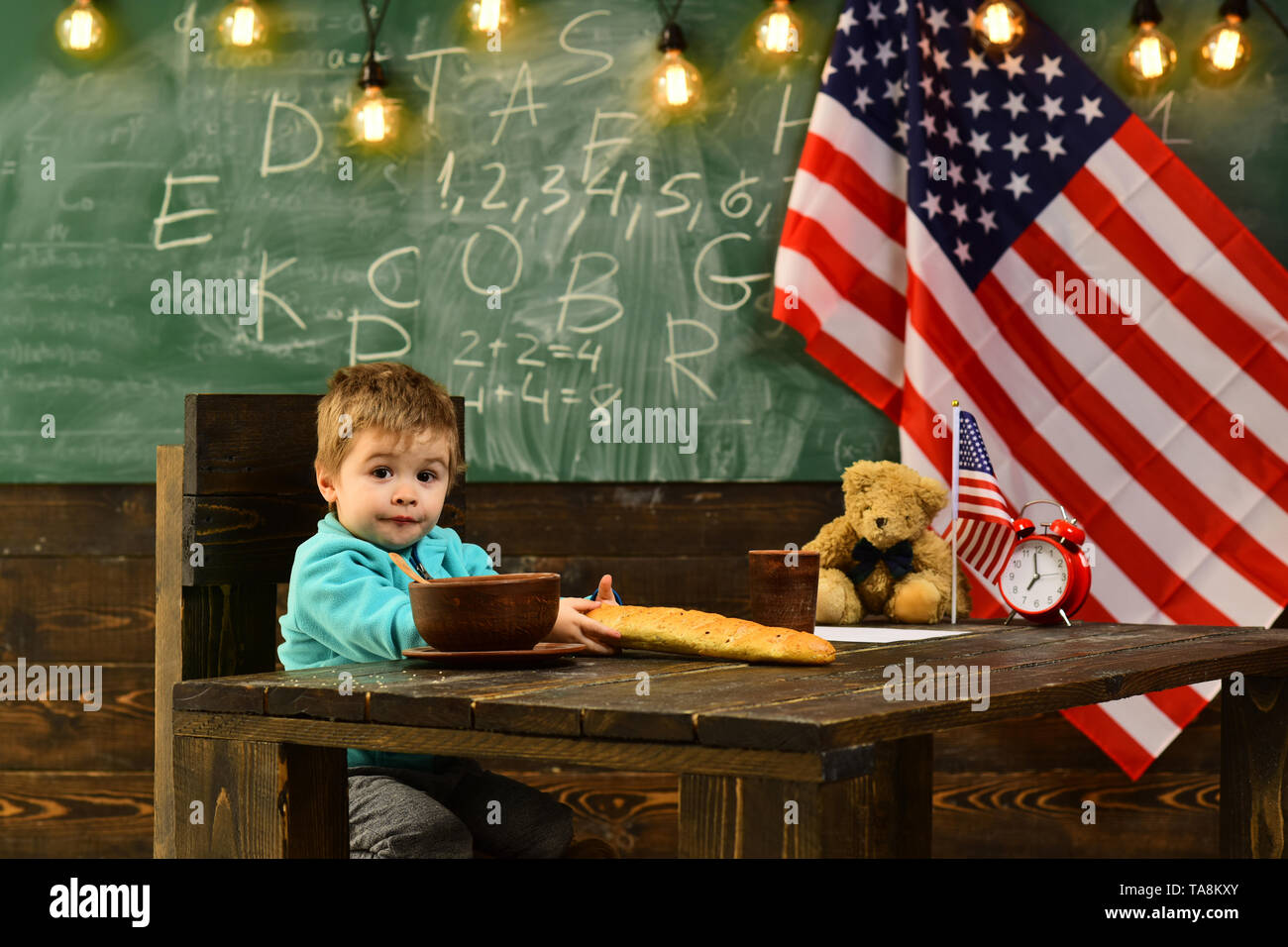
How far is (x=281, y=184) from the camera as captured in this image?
3.29 m

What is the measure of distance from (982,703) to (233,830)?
0.79 meters

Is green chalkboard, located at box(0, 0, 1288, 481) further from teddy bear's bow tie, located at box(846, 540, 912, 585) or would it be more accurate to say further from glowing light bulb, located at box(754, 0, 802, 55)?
teddy bear's bow tie, located at box(846, 540, 912, 585)

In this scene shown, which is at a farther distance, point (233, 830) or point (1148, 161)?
point (1148, 161)

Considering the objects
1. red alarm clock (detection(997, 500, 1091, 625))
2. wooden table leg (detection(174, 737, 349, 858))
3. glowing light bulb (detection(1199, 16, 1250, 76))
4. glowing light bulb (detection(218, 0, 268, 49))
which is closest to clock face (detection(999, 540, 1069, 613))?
red alarm clock (detection(997, 500, 1091, 625))

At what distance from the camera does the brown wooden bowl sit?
1.53m

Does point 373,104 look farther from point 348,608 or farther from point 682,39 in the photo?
point 348,608

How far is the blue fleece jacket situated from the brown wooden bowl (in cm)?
12

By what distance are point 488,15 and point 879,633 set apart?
192 cm

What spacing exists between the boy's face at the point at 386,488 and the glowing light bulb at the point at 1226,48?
88.2 inches

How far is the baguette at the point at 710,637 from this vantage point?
1600 mm

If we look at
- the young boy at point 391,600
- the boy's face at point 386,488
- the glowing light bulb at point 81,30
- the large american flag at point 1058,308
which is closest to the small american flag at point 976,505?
the large american flag at point 1058,308

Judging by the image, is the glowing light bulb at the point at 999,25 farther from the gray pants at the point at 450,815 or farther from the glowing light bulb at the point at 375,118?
the gray pants at the point at 450,815

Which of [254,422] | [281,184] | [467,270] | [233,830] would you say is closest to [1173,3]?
[467,270]

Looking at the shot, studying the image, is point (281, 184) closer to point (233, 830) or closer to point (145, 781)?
point (145, 781)
